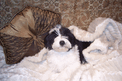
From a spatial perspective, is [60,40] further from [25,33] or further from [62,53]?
[25,33]

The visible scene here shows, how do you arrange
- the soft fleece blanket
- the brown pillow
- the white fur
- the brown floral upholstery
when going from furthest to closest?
1. the brown floral upholstery
2. the brown pillow
3. the white fur
4. the soft fleece blanket

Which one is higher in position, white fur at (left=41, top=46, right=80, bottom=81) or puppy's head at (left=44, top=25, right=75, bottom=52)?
puppy's head at (left=44, top=25, right=75, bottom=52)

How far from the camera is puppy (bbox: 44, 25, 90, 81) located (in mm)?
760

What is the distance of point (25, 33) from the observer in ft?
3.32

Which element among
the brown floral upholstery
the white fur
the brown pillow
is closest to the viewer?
the white fur

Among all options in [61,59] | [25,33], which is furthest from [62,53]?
[25,33]

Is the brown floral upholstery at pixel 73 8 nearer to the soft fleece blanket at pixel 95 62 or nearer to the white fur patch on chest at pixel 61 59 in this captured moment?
the soft fleece blanket at pixel 95 62

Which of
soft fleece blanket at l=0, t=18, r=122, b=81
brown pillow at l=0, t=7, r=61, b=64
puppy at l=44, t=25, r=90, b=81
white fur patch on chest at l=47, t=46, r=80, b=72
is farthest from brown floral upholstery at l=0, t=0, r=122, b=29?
white fur patch on chest at l=47, t=46, r=80, b=72

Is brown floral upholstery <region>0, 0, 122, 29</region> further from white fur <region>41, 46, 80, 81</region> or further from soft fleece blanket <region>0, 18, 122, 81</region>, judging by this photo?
white fur <region>41, 46, 80, 81</region>

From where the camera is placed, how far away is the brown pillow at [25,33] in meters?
0.96

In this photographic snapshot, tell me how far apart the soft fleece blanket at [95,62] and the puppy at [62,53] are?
0.08m

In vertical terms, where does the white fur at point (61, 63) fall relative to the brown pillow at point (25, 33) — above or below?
below

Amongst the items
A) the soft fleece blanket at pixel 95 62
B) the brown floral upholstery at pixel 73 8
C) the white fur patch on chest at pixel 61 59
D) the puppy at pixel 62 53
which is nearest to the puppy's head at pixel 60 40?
the puppy at pixel 62 53

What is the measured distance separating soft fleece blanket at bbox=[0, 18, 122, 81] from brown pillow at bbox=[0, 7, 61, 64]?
10 cm
